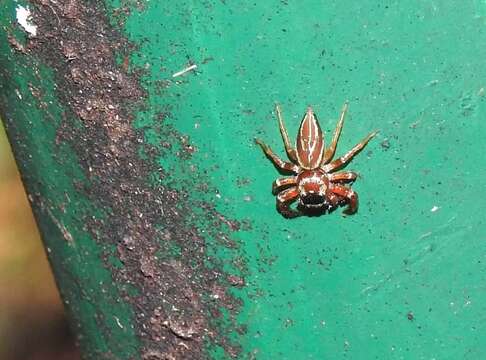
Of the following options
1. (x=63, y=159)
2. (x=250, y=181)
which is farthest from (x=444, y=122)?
(x=63, y=159)

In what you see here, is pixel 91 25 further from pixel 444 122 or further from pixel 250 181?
pixel 444 122

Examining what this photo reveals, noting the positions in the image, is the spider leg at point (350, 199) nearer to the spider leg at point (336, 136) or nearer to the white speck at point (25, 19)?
the spider leg at point (336, 136)

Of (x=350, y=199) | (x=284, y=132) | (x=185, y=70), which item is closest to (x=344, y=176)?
(x=350, y=199)

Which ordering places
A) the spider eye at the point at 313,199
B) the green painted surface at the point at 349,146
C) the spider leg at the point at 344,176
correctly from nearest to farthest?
the green painted surface at the point at 349,146 → the spider leg at the point at 344,176 → the spider eye at the point at 313,199

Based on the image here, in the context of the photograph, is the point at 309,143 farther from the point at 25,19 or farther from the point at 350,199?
the point at 25,19

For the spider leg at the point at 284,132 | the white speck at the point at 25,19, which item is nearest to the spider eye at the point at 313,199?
the spider leg at the point at 284,132
